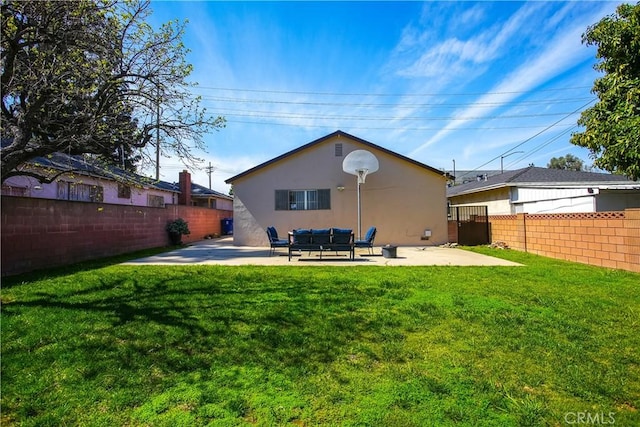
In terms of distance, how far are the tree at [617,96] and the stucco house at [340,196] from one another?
22.8 ft

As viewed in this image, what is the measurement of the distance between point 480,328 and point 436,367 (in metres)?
1.30

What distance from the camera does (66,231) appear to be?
28.9ft

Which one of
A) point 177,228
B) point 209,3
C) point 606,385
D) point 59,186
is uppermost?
point 209,3

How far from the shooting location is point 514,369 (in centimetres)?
294

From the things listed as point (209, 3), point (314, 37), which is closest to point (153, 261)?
point (209, 3)

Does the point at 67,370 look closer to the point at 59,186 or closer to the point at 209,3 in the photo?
the point at 209,3

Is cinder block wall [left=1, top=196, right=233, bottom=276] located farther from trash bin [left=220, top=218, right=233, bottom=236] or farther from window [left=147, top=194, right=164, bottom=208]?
trash bin [left=220, top=218, right=233, bottom=236]

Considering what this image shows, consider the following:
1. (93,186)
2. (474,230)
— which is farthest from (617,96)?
(93,186)

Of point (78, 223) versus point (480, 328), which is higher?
point (78, 223)

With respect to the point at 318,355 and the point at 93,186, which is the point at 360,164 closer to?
the point at 318,355

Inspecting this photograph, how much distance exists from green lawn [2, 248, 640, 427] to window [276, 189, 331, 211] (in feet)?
30.5

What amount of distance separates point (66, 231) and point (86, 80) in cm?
527

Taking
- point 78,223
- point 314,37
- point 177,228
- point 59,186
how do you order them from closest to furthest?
point 78,223, point 314,37, point 59,186, point 177,228
